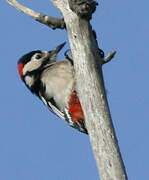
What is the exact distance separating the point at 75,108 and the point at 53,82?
19.2 inches

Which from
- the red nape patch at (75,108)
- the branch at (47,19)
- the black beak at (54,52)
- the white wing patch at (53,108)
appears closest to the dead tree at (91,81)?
the branch at (47,19)

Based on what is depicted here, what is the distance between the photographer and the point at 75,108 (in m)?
Result: 6.02

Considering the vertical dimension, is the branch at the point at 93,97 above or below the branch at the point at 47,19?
below

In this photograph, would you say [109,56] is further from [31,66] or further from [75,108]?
[31,66]

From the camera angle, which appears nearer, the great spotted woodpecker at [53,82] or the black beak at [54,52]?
the great spotted woodpecker at [53,82]

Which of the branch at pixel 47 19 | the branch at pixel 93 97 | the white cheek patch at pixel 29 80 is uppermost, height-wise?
the branch at pixel 47 19

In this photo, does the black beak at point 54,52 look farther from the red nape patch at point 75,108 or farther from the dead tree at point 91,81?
the dead tree at point 91,81

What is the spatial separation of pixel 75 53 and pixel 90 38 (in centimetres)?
20

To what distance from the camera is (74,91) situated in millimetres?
5980

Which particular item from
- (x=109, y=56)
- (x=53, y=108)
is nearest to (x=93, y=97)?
(x=109, y=56)

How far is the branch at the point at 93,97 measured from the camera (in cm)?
393

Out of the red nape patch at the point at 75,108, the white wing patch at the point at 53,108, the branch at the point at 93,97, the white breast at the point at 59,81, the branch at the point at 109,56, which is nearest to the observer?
the branch at the point at 93,97

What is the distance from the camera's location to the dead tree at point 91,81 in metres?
3.94

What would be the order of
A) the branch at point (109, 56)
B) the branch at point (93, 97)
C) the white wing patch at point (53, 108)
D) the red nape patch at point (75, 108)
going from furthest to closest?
1. the white wing patch at point (53, 108)
2. the red nape patch at point (75, 108)
3. the branch at point (109, 56)
4. the branch at point (93, 97)
